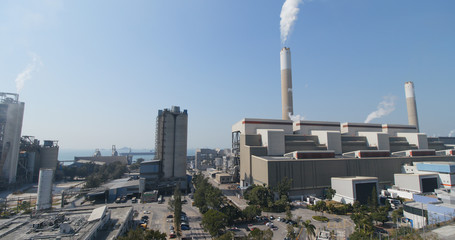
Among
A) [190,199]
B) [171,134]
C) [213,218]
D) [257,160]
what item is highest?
[171,134]

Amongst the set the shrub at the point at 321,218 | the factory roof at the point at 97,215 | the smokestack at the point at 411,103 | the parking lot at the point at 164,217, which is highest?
the smokestack at the point at 411,103

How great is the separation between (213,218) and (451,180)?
197ft

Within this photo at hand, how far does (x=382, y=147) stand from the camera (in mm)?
69062

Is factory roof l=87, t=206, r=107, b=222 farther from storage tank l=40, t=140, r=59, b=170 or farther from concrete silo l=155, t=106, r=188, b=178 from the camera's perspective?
storage tank l=40, t=140, r=59, b=170

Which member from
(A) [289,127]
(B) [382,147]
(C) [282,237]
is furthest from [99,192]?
(B) [382,147]

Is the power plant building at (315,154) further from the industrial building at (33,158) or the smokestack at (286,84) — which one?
the industrial building at (33,158)

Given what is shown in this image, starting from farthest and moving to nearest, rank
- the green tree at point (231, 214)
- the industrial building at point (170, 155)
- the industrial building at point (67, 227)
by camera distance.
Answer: the industrial building at point (170, 155) → the green tree at point (231, 214) → the industrial building at point (67, 227)

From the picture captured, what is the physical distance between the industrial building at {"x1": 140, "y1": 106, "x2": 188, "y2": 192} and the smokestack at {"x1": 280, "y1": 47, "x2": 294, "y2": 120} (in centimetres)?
3591

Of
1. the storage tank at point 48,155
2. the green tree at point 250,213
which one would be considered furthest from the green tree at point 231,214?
the storage tank at point 48,155

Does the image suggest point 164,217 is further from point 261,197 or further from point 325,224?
point 325,224

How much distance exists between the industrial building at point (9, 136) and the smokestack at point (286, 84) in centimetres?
8967

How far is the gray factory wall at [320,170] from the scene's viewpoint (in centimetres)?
5025

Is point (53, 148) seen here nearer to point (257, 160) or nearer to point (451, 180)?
point (257, 160)

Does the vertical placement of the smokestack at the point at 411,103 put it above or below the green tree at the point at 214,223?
above
